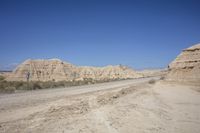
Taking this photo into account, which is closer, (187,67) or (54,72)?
(187,67)

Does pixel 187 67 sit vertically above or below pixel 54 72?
below

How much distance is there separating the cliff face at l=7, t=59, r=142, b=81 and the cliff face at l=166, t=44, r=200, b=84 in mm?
46689

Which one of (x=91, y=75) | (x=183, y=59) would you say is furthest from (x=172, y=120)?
(x=91, y=75)

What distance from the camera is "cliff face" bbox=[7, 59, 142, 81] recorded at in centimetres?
7834

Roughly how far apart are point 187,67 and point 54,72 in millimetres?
59447

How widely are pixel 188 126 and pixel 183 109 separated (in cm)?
408

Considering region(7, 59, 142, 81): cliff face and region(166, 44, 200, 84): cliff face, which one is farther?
region(7, 59, 142, 81): cliff face

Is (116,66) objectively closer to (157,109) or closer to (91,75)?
(91,75)

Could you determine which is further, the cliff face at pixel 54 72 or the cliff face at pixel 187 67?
the cliff face at pixel 54 72

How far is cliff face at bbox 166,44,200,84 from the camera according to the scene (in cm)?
2964

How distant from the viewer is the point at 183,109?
44.4 feet

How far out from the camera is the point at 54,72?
84.0 m

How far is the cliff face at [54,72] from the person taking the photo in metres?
78.3

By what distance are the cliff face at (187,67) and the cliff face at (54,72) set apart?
4669cm
